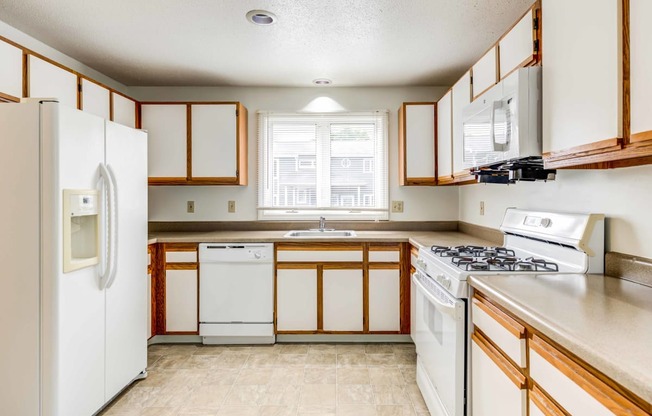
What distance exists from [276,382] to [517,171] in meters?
1.96

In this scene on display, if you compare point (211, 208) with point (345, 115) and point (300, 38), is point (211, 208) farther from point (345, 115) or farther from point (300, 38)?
point (300, 38)

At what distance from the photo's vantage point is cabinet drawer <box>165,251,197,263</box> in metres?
3.04

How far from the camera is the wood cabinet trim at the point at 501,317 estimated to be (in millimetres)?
1170

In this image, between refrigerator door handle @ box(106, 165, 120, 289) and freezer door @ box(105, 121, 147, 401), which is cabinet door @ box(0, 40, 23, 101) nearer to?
freezer door @ box(105, 121, 147, 401)

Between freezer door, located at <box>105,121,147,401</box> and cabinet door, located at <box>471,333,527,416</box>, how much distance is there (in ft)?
6.39

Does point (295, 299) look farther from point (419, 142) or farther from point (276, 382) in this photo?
point (419, 142)

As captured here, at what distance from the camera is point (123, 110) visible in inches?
120

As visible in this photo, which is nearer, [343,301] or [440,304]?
[440,304]

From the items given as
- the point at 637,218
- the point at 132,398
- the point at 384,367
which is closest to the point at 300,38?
the point at 637,218

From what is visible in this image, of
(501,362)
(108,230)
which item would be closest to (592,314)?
(501,362)

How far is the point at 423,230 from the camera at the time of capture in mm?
3605

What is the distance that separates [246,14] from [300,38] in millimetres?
444

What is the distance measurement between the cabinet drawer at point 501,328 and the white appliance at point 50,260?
1.90m

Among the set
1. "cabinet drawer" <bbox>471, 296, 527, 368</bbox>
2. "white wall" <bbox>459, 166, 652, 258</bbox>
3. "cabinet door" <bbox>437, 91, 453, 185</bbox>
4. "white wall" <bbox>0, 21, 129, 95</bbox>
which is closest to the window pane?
"cabinet door" <bbox>437, 91, 453, 185</bbox>
